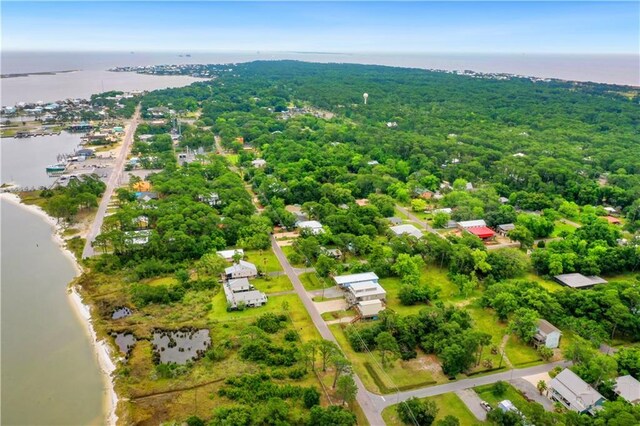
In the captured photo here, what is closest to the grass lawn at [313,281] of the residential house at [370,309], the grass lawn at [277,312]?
the grass lawn at [277,312]

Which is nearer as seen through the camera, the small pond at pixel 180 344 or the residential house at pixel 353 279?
the small pond at pixel 180 344

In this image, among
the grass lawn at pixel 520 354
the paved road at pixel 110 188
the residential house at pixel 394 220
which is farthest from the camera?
the residential house at pixel 394 220

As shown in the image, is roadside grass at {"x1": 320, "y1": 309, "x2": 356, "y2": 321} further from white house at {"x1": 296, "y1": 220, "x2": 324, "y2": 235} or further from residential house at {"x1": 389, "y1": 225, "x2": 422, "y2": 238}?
residential house at {"x1": 389, "y1": 225, "x2": 422, "y2": 238}

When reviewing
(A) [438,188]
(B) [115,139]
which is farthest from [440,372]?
(B) [115,139]

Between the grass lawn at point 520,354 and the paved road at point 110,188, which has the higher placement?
the paved road at point 110,188

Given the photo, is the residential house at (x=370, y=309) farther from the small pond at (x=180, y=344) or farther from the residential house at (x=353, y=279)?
the small pond at (x=180, y=344)
